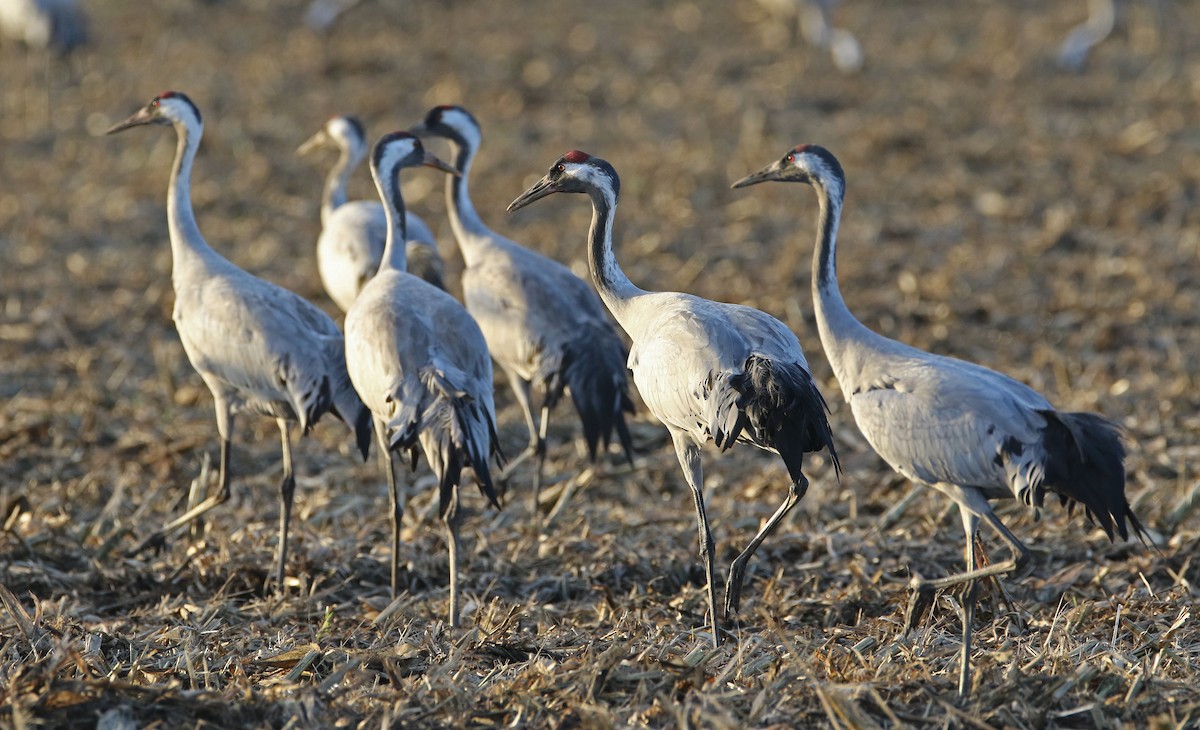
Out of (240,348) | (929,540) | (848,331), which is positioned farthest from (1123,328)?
(240,348)

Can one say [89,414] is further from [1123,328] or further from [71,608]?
[1123,328]

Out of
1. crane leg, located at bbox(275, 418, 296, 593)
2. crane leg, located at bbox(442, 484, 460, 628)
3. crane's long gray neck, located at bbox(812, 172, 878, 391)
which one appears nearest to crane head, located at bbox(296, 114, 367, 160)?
crane leg, located at bbox(275, 418, 296, 593)

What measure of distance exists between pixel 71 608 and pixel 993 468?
2.98 meters

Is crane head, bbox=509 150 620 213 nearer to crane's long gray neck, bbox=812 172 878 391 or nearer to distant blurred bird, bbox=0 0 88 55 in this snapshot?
crane's long gray neck, bbox=812 172 878 391

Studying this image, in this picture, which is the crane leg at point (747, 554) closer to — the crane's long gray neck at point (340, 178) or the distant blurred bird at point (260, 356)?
the distant blurred bird at point (260, 356)

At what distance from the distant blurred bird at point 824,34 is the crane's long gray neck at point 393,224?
879cm

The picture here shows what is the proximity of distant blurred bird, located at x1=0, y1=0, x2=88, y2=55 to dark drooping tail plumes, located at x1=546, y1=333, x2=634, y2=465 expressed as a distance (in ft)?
31.6

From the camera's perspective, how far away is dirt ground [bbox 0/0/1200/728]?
3.97 m

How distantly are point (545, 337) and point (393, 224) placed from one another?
0.81 m

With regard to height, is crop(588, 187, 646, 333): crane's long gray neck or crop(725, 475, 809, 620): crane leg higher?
crop(588, 187, 646, 333): crane's long gray neck

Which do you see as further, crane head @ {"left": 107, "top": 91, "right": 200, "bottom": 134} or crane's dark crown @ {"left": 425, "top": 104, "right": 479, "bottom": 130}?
crane's dark crown @ {"left": 425, "top": 104, "right": 479, "bottom": 130}

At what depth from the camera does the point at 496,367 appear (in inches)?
310

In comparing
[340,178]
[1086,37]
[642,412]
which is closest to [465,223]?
[340,178]

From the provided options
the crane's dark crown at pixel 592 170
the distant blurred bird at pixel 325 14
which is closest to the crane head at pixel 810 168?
the crane's dark crown at pixel 592 170
